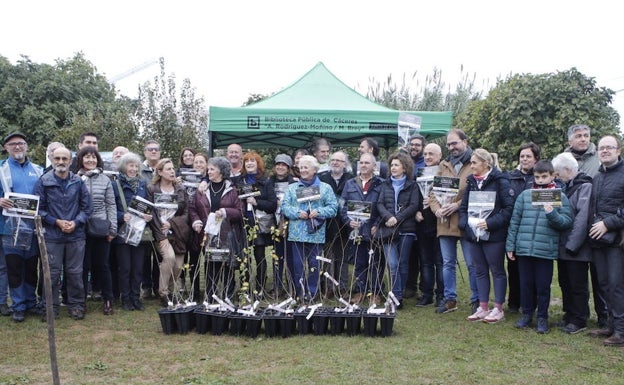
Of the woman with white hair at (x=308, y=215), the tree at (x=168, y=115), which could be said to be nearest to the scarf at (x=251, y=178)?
the woman with white hair at (x=308, y=215)

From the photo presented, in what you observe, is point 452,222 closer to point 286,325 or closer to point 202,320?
point 286,325

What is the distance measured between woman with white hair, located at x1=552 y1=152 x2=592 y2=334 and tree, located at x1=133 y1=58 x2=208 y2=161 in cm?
868

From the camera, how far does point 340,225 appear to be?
22.5ft

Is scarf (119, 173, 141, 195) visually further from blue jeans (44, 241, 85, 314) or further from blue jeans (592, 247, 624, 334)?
blue jeans (592, 247, 624, 334)

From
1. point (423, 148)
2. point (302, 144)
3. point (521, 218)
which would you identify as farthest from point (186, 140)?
point (521, 218)

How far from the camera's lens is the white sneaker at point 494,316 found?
5.71 meters

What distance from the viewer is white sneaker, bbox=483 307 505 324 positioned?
5.71 meters

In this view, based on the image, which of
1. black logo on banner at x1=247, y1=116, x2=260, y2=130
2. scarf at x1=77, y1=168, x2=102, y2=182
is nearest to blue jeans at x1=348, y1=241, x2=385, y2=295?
black logo on banner at x1=247, y1=116, x2=260, y2=130

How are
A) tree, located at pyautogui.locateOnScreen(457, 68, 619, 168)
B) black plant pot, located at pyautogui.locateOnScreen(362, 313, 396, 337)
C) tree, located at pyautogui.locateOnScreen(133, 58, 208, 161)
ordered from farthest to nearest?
tree, located at pyautogui.locateOnScreen(133, 58, 208, 161)
tree, located at pyautogui.locateOnScreen(457, 68, 619, 168)
black plant pot, located at pyautogui.locateOnScreen(362, 313, 396, 337)

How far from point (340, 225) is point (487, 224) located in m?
1.93

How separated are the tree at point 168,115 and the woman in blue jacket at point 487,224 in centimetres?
794

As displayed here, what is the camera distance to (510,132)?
11.1 m

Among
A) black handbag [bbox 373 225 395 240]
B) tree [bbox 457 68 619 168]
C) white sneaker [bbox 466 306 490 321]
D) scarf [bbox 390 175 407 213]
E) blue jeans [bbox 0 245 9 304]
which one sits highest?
tree [bbox 457 68 619 168]

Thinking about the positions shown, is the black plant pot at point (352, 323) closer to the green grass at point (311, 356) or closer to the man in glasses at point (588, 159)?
the green grass at point (311, 356)
